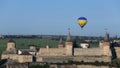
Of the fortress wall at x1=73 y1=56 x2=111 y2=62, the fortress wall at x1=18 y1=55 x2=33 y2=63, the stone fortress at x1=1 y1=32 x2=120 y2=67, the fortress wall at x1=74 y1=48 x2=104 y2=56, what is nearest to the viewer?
the fortress wall at x1=73 y1=56 x2=111 y2=62

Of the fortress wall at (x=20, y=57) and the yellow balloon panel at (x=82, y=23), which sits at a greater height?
the yellow balloon panel at (x=82, y=23)

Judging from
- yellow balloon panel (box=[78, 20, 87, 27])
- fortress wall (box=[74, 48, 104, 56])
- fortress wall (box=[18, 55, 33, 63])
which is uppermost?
yellow balloon panel (box=[78, 20, 87, 27])

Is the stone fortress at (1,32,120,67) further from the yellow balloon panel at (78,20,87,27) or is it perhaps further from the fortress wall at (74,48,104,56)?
the yellow balloon panel at (78,20,87,27)

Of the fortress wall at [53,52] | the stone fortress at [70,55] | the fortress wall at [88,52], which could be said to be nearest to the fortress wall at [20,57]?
the stone fortress at [70,55]

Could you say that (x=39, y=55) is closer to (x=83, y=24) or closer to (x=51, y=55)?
(x=51, y=55)

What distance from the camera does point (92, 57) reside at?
54.9m

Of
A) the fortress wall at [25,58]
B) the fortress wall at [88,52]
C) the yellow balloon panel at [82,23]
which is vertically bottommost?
the fortress wall at [25,58]

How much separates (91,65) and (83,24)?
4.55 m

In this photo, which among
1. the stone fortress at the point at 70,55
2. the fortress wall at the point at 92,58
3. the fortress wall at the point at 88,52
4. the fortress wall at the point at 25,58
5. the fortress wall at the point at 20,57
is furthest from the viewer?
the fortress wall at the point at 20,57

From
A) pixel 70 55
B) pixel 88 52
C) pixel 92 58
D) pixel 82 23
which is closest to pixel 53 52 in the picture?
pixel 70 55

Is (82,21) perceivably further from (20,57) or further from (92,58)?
(20,57)

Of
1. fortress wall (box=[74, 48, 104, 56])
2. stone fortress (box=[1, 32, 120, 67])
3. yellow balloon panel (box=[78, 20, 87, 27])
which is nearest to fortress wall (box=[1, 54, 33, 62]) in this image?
stone fortress (box=[1, 32, 120, 67])

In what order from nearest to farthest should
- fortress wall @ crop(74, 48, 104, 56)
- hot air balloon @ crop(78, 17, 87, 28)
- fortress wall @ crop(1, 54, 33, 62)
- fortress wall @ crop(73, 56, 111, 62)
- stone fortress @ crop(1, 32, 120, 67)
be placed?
1. hot air balloon @ crop(78, 17, 87, 28)
2. fortress wall @ crop(73, 56, 111, 62)
3. stone fortress @ crop(1, 32, 120, 67)
4. fortress wall @ crop(74, 48, 104, 56)
5. fortress wall @ crop(1, 54, 33, 62)

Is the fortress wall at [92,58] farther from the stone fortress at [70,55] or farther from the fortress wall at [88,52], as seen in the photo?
the fortress wall at [88,52]
